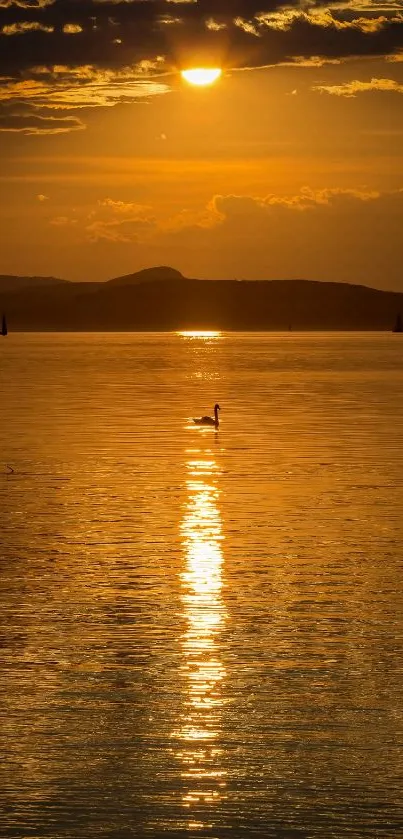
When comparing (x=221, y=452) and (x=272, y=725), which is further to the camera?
(x=221, y=452)

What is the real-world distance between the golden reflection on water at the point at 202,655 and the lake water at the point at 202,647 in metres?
0.03

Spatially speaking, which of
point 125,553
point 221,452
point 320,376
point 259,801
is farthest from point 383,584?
point 320,376

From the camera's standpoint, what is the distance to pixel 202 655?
1795cm

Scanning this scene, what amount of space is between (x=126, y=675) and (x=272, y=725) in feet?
8.04

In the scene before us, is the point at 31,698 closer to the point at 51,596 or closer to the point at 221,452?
the point at 51,596

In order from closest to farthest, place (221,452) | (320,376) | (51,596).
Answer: (51,596)
(221,452)
(320,376)

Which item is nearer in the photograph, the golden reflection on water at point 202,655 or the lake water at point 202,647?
the lake water at point 202,647

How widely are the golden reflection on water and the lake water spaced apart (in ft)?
0.10

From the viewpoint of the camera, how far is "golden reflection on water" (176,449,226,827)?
539 inches

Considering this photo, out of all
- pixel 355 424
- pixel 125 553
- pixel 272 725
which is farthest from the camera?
pixel 355 424

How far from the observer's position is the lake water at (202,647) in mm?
13125

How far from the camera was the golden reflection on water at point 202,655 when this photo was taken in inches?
539

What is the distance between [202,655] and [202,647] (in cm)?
39

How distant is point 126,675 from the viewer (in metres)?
17.1
